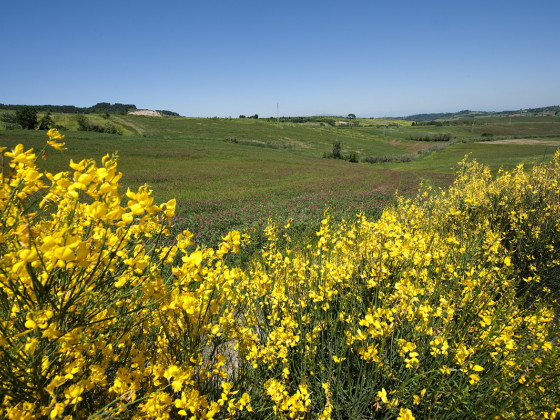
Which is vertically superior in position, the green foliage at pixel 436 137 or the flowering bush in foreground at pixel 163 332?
the green foliage at pixel 436 137

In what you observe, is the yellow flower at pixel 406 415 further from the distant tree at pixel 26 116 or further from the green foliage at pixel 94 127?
the distant tree at pixel 26 116

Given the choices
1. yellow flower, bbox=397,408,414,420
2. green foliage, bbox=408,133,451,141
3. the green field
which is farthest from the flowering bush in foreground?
green foliage, bbox=408,133,451,141

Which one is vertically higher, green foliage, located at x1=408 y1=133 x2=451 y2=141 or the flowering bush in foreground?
green foliage, located at x1=408 y1=133 x2=451 y2=141

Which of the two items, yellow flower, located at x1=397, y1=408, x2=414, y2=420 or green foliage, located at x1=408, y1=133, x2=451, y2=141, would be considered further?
green foliage, located at x1=408, y1=133, x2=451, y2=141

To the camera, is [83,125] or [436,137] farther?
[436,137]


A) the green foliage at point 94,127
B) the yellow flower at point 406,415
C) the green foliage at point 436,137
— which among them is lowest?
the yellow flower at point 406,415

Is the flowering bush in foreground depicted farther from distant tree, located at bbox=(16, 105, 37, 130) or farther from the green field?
distant tree, located at bbox=(16, 105, 37, 130)

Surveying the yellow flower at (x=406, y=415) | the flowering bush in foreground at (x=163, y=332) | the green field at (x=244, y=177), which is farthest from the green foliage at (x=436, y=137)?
the yellow flower at (x=406, y=415)

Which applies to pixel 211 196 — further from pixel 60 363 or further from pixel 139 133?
pixel 139 133

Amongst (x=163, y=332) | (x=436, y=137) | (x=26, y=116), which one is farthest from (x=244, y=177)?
(x=436, y=137)

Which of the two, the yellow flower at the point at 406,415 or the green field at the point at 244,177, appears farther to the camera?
the green field at the point at 244,177

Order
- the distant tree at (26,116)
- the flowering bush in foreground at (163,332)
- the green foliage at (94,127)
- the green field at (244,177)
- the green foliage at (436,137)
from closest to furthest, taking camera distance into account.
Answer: the flowering bush in foreground at (163,332), the green field at (244,177), the distant tree at (26,116), the green foliage at (94,127), the green foliage at (436,137)

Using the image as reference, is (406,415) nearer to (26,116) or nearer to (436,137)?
(26,116)

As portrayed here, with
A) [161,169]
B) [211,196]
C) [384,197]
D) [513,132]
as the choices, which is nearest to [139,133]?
[161,169]
